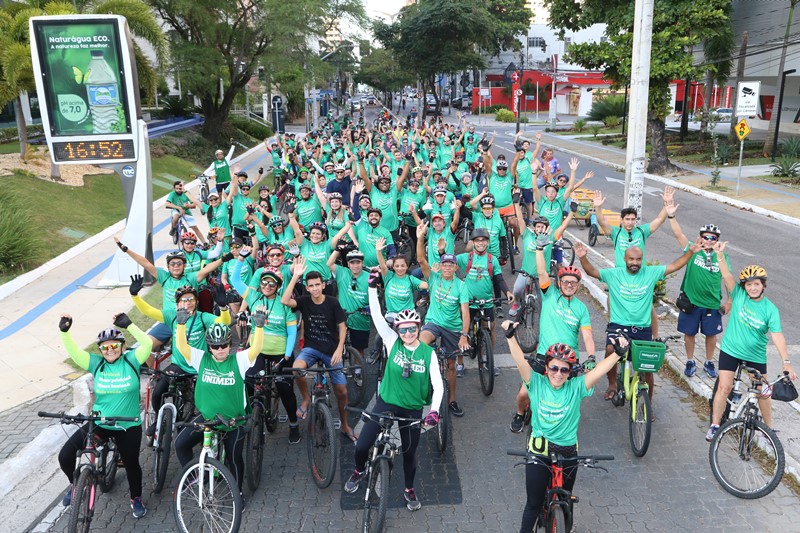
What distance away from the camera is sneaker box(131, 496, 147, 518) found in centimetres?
640

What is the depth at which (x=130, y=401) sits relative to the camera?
20.4 feet

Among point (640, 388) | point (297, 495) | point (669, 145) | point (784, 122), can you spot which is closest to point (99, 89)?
point (297, 495)

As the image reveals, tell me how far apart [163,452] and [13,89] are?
19112 mm

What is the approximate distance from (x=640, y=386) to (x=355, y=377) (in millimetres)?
3405

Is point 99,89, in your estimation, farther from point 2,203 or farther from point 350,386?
point 350,386

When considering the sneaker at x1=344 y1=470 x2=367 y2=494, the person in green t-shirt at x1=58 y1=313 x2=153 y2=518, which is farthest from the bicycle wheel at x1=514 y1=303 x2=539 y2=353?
the person in green t-shirt at x1=58 y1=313 x2=153 y2=518

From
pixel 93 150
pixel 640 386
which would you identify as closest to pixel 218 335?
pixel 640 386

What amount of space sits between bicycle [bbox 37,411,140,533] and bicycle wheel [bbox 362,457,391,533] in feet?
7.27

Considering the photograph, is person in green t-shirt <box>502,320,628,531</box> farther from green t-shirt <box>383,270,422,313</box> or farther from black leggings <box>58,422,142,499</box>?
black leggings <box>58,422,142,499</box>

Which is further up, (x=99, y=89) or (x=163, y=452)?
(x=99, y=89)

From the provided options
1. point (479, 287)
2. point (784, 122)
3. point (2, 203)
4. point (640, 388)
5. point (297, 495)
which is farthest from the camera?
point (784, 122)

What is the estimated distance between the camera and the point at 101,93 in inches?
526

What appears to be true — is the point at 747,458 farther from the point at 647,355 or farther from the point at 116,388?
the point at 116,388

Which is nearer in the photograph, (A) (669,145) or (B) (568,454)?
(B) (568,454)
